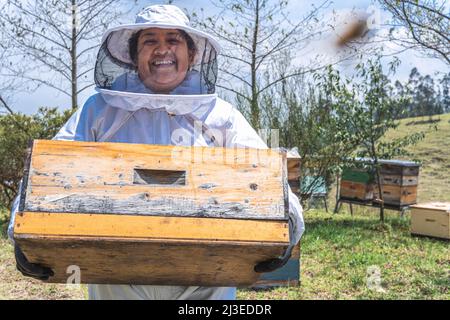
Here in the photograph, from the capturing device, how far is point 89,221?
1250 mm

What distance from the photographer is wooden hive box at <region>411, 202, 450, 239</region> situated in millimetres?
6215

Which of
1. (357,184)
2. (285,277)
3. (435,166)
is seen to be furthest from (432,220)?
(435,166)

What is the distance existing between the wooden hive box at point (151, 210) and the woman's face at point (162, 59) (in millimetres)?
410

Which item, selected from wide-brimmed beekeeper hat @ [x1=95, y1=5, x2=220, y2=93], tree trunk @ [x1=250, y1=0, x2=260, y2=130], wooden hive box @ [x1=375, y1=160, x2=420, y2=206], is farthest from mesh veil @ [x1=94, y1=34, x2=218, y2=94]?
wooden hive box @ [x1=375, y1=160, x2=420, y2=206]

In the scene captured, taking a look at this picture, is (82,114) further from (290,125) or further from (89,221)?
(290,125)

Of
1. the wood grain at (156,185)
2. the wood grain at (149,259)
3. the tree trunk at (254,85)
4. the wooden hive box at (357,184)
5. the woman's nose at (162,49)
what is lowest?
the wooden hive box at (357,184)

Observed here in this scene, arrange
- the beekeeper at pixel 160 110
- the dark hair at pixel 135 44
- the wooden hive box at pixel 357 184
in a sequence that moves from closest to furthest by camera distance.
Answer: the beekeeper at pixel 160 110 < the dark hair at pixel 135 44 < the wooden hive box at pixel 357 184

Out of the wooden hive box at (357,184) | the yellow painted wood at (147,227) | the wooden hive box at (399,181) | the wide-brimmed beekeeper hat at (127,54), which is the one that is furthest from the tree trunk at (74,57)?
the yellow painted wood at (147,227)

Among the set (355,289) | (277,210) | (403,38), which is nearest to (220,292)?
(277,210)

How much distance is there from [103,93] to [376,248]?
4803 mm

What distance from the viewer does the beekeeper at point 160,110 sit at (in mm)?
1588

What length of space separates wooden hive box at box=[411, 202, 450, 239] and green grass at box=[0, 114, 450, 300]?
0.10 metres

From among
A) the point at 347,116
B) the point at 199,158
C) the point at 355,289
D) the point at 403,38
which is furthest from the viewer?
the point at 347,116

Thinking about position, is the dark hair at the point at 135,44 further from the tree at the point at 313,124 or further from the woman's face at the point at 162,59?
the tree at the point at 313,124
